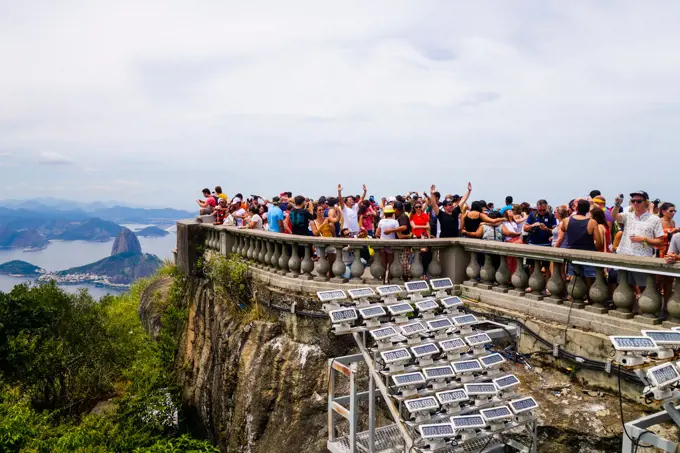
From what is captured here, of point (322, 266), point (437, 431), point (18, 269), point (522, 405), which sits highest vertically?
point (322, 266)

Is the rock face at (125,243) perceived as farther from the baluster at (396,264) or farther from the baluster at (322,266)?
the baluster at (396,264)

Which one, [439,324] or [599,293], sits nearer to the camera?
[439,324]

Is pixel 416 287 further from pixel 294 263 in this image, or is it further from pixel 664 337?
pixel 294 263

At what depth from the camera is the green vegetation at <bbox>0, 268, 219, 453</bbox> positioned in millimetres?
13797

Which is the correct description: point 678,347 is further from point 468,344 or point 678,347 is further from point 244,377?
point 244,377

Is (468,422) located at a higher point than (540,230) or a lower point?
lower

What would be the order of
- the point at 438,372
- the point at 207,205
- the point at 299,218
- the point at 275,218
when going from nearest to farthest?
the point at 438,372, the point at 299,218, the point at 275,218, the point at 207,205

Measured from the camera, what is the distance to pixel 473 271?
8773mm

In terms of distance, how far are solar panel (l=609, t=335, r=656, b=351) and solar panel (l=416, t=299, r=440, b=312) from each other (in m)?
2.49

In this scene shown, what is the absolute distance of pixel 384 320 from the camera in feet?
23.2

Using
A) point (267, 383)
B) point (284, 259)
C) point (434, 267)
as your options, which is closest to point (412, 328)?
point (434, 267)

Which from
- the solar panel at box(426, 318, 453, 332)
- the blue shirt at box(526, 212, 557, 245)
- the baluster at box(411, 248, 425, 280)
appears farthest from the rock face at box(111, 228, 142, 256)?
the solar panel at box(426, 318, 453, 332)

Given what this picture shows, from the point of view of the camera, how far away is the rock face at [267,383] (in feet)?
29.7

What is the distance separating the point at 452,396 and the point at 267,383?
16.0 feet
